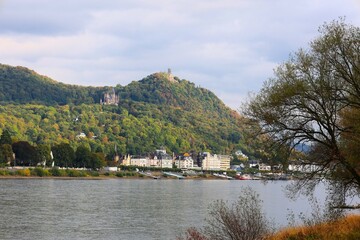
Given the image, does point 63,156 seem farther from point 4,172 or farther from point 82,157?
point 4,172

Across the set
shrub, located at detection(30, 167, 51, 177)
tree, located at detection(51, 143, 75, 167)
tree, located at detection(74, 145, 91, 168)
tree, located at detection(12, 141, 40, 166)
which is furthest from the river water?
tree, located at detection(74, 145, 91, 168)

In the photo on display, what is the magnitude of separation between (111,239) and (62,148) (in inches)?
4530

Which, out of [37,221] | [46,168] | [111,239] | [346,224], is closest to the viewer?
[346,224]

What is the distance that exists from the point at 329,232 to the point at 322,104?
4.87 metres

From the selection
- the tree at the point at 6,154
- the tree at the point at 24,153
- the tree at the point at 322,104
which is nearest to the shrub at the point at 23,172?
the tree at the point at 6,154

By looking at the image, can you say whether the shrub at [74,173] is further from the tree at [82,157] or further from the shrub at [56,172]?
the tree at [82,157]

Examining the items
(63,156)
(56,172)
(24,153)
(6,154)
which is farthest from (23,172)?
(63,156)

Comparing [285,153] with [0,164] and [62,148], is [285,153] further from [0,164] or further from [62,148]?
[62,148]

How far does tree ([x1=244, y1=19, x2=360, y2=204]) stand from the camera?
2045 cm

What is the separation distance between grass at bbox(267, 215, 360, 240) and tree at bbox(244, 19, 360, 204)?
1.64m

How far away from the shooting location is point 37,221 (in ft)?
148

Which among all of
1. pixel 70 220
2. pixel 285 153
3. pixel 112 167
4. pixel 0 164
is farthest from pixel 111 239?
pixel 112 167

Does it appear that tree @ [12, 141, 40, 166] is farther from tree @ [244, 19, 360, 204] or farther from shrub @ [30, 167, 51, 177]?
tree @ [244, 19, 360, 204]

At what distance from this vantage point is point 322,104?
2109 centimetres
